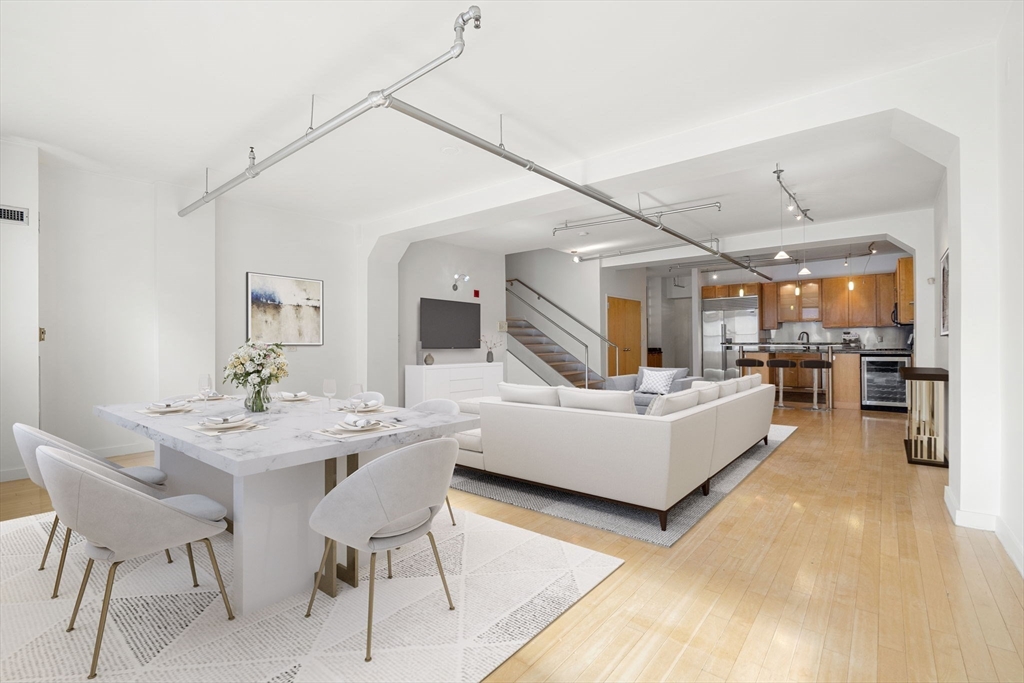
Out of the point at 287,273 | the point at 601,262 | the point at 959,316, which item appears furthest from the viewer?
the point at 601,262

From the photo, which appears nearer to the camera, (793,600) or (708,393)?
(793,600)

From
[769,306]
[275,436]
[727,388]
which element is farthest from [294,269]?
[769,306]

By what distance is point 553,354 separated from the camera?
10.1 metres

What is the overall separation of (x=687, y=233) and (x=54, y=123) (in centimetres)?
751

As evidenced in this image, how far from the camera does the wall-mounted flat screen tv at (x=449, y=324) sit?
7965 millimetres

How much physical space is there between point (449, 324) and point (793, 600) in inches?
260

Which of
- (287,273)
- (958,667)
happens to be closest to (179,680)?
(958,667)

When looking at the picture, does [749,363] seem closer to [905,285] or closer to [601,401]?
[905,285]

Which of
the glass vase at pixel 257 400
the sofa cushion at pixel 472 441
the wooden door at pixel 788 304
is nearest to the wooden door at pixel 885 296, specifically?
the wooden door at pixel 788 304

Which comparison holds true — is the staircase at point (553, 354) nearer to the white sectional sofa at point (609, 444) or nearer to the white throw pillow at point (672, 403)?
the white sectional sofa at point (609, 444)

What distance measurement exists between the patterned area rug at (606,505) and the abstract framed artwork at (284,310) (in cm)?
328

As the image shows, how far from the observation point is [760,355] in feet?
32.7

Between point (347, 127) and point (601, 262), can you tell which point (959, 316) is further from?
point (601, 262)

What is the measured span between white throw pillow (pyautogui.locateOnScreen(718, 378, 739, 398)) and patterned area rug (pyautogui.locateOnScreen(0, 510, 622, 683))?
231 cm
